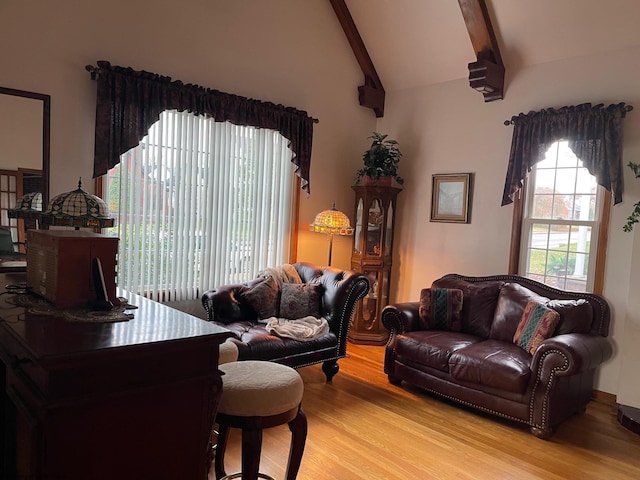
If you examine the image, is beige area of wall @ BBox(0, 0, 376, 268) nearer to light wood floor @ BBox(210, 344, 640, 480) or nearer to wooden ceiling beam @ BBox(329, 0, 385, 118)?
wooden ceiling beam @ BBox(329, 0, 385, 118)

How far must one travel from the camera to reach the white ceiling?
147 inches

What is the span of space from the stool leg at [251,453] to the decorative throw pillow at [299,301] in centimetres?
213

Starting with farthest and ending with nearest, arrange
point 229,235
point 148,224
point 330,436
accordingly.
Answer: point 229,235 < point 148,224 < point 330,436

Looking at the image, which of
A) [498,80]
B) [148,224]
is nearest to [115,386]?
[148,224]

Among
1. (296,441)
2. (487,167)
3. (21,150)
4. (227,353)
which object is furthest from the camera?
(487,167)

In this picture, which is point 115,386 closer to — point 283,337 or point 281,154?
point 283,337

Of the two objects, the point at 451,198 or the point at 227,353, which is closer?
the point at 227,353

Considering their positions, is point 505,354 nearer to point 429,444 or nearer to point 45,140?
point 429,444

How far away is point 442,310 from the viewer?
4.11 metres

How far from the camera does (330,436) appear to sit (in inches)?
118

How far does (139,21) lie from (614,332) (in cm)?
453

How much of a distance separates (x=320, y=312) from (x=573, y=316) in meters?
1.98

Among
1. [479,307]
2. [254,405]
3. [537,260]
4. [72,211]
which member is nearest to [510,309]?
[479,307]

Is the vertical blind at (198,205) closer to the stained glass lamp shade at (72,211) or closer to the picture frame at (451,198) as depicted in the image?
the stained glass lamp shade at (72,211)
